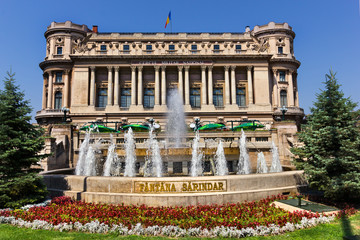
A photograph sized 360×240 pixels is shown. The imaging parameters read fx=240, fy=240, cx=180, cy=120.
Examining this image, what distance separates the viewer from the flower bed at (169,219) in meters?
7.37

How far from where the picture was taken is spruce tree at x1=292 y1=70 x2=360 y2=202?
998 centimetres

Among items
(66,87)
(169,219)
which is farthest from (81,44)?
(169,219)

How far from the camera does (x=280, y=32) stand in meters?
49.3

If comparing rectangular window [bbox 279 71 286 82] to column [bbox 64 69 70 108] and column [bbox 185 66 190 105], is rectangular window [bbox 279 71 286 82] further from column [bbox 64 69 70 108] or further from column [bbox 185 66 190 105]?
column [bbox 64 69 70 108]

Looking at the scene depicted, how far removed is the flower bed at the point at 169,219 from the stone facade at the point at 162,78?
32250 mm

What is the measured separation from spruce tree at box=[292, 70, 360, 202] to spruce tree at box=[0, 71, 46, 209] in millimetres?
12245

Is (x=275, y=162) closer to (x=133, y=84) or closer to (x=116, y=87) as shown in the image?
(x=133, y=84)

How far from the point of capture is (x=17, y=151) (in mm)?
10531

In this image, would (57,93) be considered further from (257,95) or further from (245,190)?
(245,190)

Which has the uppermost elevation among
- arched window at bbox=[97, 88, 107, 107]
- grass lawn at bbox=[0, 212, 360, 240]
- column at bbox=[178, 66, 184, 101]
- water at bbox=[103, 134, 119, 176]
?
column at bbox=[178, 66, 184, 101]

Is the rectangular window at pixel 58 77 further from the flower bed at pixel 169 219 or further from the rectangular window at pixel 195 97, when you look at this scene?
the flower bed at pixel 169 219

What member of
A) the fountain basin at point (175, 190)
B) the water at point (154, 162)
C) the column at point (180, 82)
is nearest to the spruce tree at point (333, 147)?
the fountain basin at point (175, 190)

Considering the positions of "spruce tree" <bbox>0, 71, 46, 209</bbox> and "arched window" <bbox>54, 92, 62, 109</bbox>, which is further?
"arched window" <bbox>54, 92, 62, 109</bbox>

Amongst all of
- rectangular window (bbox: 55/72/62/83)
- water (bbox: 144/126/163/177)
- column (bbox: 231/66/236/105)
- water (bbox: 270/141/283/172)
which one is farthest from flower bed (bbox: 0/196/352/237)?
rectangular window (bbox: 55/72/62/83)
